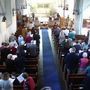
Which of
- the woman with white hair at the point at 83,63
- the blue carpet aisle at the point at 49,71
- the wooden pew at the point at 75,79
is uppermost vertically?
the woman with white hair at the point at 83,63

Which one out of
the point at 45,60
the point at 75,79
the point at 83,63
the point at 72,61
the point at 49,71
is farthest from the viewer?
the point at 45,60

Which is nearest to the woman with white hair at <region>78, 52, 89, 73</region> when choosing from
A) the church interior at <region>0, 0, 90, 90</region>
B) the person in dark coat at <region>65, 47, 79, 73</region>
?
the church interior at <region>0, 0, 90, 90</region>

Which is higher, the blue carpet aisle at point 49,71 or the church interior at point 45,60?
the church interior at point 45,60

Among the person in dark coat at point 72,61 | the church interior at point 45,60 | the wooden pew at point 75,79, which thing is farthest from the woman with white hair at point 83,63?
the wooden pew at point 75,79

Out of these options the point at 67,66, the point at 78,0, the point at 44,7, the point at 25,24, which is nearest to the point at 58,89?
the point at 67,66

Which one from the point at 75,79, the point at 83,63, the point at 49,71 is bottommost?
the point at 49,71

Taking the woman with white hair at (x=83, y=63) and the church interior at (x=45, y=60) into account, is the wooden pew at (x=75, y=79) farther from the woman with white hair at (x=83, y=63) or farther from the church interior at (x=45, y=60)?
the woman with white hair at (x=83, y=63)

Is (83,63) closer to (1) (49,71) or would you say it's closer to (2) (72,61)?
(2) (72,61)

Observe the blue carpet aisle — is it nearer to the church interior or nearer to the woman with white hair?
the church interior

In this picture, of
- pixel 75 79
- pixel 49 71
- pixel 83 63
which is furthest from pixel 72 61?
pixel 49 71

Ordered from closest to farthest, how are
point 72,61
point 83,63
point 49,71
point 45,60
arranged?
point 83,63, point 72,61, point 49,71, point 45,60

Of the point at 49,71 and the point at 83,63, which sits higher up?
the point at 83,63

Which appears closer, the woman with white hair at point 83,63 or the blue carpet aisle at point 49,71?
the woman with white hair at point 83,63

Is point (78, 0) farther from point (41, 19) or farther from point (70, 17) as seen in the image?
point (41, 19)
